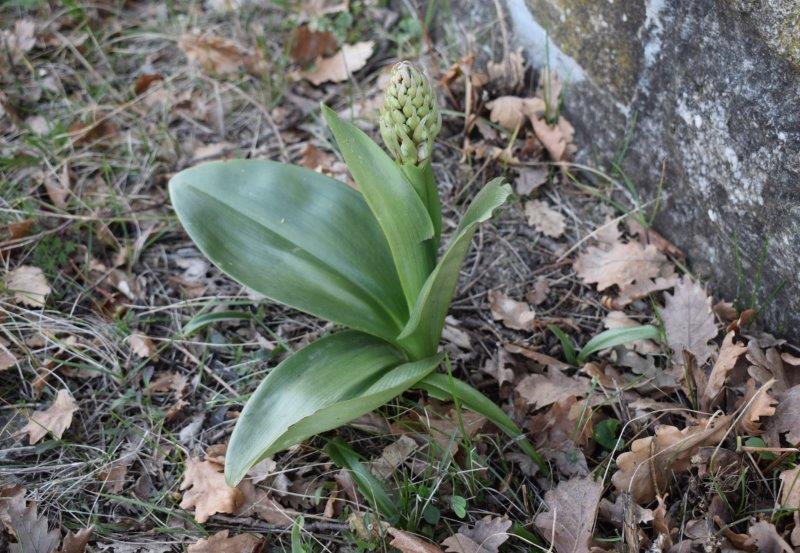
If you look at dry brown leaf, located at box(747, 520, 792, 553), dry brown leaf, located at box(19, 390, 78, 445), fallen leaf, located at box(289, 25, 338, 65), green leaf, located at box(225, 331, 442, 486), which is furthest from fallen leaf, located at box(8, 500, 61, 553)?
fallen leaf, located at box(289, 25, 338, 65)

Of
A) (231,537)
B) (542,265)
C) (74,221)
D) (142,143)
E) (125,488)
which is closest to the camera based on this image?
(231,537)

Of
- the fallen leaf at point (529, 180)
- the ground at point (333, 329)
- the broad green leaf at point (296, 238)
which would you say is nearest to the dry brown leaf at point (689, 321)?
the ground at point (333, 329)

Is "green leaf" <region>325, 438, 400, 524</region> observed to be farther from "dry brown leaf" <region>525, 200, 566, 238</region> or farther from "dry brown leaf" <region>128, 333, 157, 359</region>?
"dry brown leaf" <region>525, 200, 566, 238</region>

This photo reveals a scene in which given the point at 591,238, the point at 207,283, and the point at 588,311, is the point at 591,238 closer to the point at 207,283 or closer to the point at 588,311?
the point at 588,311

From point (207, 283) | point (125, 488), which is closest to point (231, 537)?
point (125, 488)

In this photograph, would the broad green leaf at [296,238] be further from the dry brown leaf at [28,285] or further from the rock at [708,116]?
the rock at [708,116]

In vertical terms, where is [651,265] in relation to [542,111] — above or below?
below

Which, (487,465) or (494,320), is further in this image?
(494,320)
